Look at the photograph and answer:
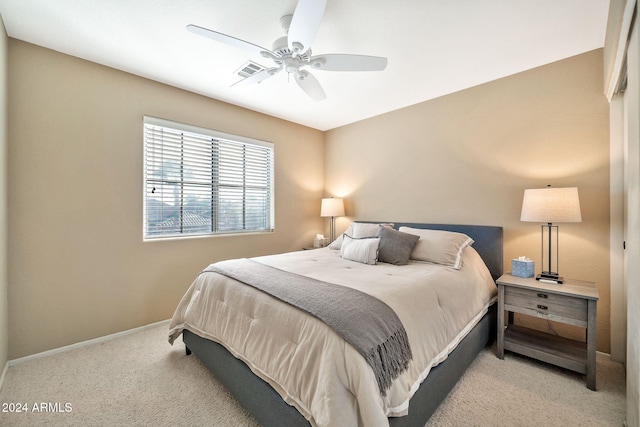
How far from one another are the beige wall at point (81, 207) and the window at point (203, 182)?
0.43 ft

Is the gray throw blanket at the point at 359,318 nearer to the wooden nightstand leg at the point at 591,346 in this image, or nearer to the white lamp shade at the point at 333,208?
the wooden nightstand leg at the point at 591,346

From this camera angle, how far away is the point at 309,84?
2.26 m

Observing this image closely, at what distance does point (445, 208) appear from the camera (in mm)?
3146

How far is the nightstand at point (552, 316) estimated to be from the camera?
6.04 ft

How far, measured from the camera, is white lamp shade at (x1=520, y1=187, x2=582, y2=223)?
2.02 meters

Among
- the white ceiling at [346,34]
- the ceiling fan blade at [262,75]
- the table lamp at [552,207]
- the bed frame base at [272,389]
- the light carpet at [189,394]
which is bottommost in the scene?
the light carpet at [189,394]

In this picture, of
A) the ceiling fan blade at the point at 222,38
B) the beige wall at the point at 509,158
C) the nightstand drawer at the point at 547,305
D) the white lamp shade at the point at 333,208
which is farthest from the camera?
the white lamp shade at the point at 333,208

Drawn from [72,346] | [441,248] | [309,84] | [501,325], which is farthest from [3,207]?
[501,325]

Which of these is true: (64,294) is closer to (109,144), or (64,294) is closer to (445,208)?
(109,144)

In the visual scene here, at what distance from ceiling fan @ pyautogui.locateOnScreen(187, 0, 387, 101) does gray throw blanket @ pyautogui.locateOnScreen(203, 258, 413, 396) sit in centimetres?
158

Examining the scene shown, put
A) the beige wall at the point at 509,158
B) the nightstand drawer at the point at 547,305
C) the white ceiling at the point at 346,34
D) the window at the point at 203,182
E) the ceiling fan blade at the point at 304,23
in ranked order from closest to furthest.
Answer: the ceiling fan blade at the point at 304,23 < the white ceiling at the point at 346,34 < the nightstand drawer at the point at 547,305 < the beige wall at the point at 509,158 < the window at the point at 203,182

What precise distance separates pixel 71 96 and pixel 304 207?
2.95 metres

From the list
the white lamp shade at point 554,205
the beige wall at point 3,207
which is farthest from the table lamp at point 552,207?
the beige wall at point 3,207

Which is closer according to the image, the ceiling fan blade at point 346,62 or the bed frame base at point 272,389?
the bed frame base at point 272,389
